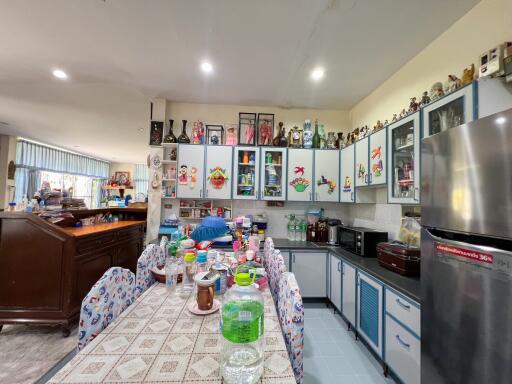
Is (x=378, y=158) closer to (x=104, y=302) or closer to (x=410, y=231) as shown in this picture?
(x=410, y=231)

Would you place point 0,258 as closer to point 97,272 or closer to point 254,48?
point 97,272

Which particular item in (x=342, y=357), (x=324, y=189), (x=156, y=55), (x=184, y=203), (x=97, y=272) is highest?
(x=156, y=55)

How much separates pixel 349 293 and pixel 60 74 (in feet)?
13.2

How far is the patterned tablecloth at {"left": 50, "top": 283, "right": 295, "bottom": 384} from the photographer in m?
0.78

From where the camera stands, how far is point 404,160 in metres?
2.11

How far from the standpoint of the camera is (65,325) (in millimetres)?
2260

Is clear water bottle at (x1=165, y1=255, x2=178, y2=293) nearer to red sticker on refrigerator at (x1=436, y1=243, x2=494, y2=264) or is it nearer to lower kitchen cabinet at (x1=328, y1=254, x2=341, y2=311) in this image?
red sticker on refrigerator at (x1=436, y1=243, x2=494, y2=264)

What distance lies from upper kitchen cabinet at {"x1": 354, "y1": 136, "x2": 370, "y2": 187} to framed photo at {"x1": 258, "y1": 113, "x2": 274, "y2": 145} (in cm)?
119

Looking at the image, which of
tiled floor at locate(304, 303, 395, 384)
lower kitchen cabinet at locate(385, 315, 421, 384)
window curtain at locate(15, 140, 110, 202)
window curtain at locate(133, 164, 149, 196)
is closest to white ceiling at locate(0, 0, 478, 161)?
lower kitchen cabinet at locate(385, 315, 421, 384)

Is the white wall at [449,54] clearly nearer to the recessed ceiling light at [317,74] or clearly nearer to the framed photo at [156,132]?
the recessed ceiling light at [317,74]

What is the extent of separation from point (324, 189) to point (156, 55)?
252cm

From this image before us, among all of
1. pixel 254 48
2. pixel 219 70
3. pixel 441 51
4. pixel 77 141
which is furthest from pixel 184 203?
pixel 77 141

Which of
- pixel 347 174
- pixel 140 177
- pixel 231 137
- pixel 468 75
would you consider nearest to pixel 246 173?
pixel 231 137

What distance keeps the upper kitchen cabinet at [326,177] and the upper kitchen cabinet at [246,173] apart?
83cm
